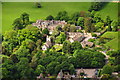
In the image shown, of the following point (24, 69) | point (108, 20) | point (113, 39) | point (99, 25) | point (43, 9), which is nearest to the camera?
point (24, 69)

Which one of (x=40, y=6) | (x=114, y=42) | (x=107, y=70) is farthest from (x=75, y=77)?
(x=40, y=6)

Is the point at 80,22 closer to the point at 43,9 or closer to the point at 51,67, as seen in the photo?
the point at 43,9

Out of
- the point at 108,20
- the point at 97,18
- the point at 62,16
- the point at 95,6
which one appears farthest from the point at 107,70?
the point at 95,6

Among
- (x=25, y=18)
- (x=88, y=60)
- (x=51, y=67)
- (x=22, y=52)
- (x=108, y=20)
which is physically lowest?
(x=51, y=67)

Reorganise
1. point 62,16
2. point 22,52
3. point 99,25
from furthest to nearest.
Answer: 1. point 62,16
2. point 99,25
3. point 22,52

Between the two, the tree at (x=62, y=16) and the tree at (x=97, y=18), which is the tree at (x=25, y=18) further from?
the tree at (x=97, y=18)

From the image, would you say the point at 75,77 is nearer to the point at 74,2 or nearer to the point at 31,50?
the point at 31,50

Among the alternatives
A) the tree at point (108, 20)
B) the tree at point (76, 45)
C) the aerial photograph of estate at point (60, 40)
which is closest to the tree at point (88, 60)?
the aerial photograph of estate at point (60, 40)

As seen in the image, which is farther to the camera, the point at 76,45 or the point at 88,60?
the point at 76,45
